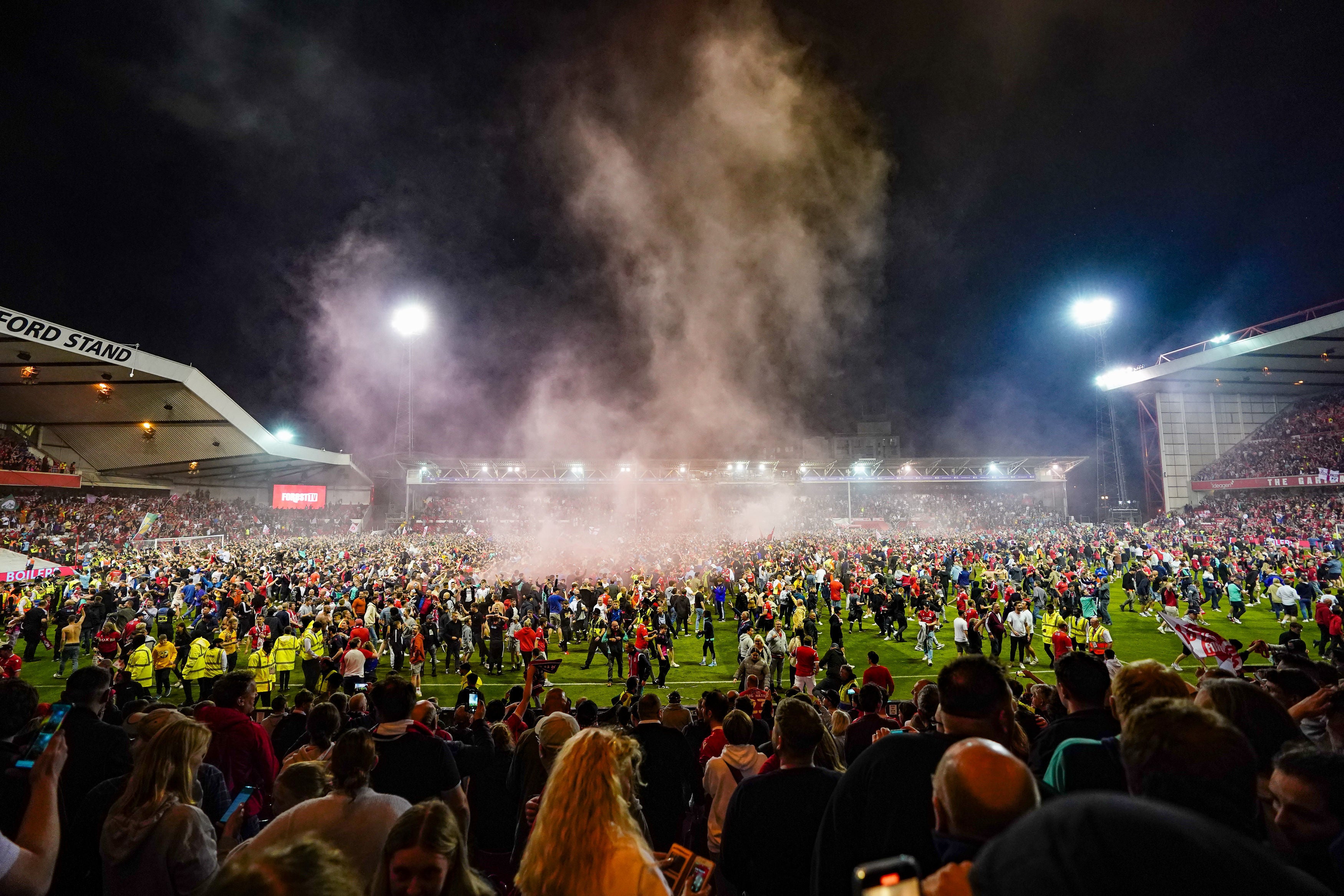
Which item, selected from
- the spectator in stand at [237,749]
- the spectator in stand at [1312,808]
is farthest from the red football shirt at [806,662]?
the spectator in stand at [1312,808]

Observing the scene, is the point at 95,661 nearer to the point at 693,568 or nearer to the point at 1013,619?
the point at 693,568

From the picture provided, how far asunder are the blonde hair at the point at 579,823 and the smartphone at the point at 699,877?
36cm

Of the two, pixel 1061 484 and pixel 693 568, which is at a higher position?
pixel 1061 484

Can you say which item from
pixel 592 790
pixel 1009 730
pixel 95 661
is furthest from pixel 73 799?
pixel 95 661

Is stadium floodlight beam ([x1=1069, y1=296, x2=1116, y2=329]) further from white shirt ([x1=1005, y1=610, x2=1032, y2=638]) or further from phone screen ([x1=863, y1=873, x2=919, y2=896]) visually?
phone screen ([x1=863, y1=873, x2=919, y2=896])

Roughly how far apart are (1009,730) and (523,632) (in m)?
11.2

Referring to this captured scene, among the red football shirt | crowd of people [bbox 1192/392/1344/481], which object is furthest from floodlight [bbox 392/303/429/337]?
crowd of people [bbox 1192/392/1344/481]

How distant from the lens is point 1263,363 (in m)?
34.8

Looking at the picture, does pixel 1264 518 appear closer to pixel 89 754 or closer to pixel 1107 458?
pixel 1107 458

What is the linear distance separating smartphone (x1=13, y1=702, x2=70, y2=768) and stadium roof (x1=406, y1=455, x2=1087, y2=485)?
1483 inches

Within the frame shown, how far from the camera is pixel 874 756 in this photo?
7.65 ft

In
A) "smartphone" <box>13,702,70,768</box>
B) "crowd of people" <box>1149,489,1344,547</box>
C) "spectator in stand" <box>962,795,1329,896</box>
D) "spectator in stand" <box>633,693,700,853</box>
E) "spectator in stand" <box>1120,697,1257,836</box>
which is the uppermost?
"crowd of people" <box>1149,489,1344,547</box>

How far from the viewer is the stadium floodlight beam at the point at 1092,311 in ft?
122

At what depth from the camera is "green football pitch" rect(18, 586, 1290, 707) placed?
12.4 metres
